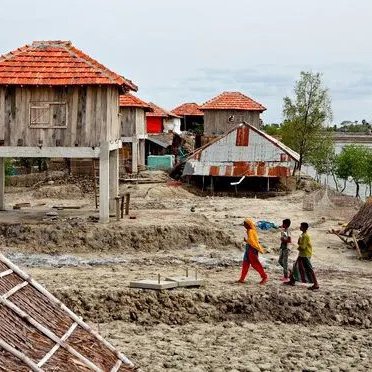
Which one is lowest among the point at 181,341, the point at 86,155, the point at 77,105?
the point at 181,341

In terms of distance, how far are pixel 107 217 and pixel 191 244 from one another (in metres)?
2.70

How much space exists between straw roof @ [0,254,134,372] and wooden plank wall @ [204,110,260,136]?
39.5 meters

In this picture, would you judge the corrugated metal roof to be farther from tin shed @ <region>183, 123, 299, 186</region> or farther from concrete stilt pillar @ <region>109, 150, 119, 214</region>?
concrete stilt pillar @ <region>109, 150, 119, 214</region>

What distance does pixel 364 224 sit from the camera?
22.8 meters

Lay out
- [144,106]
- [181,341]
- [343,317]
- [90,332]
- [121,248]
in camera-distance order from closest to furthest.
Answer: [90,332], [181,341], [343,317], [121,248], [144,106]

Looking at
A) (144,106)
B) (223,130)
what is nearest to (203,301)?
(144,106)

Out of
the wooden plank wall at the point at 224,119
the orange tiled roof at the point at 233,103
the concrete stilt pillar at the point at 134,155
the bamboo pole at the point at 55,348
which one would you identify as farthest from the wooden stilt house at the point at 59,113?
the wooden plank wall at the point at 224,119

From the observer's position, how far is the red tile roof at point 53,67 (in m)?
21.8

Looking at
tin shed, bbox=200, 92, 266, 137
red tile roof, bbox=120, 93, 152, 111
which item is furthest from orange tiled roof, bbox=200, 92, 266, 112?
red tile roof, bbox=120, 93, 152, 111

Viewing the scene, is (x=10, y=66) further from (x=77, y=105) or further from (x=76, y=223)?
(x=76, y=223)

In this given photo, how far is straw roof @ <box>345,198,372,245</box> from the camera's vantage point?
2158 centimetres

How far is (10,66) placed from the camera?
2256 centimetres

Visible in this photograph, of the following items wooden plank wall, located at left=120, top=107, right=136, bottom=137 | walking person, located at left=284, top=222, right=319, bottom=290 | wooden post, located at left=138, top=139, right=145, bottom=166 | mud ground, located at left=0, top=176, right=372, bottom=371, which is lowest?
mud ground, located at left=0, top=176, right=372, bottom=371

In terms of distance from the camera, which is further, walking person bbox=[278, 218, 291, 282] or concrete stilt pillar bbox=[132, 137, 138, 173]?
concrete stilt pillar bbox=[132, 137, 138, 173]
